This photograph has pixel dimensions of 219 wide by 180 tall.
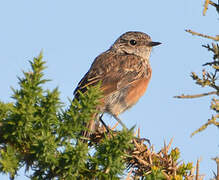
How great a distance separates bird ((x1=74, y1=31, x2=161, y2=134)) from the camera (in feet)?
23.6

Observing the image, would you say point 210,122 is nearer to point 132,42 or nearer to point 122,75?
point 122,75

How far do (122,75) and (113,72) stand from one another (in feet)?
0.68

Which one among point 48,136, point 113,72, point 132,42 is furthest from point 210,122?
point 132,42

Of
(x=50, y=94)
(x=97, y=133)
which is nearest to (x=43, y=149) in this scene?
(x=50, y=94)

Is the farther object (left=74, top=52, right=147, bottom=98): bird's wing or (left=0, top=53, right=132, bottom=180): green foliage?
(left=74, top=52, right=147, bottom=98): bird's wing

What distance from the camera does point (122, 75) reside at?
7.70 metres

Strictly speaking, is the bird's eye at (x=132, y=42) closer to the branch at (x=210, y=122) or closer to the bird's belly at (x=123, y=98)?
the bird's belly at (x=123, y=98)

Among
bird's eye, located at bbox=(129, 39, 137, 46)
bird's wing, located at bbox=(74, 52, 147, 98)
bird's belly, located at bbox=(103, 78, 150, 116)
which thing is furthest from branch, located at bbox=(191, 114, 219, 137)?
bird's eye, located at bbox=(129, 39, 137, 46)

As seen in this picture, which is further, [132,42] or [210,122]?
[132,42]

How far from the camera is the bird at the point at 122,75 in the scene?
7.20 m

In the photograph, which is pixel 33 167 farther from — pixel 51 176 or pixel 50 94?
pixel 50 94

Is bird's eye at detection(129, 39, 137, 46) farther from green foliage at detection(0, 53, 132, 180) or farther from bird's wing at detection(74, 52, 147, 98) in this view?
green foliage at detection(0, 53, 132, 180)

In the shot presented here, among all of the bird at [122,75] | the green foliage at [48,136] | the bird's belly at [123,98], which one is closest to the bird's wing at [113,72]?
the bird at [122,75]

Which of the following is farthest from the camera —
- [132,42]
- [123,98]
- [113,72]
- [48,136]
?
[132,42]
